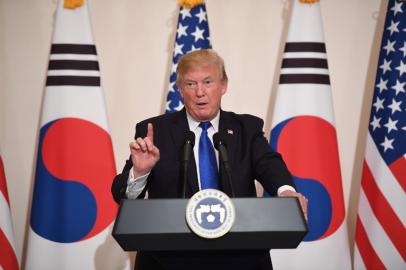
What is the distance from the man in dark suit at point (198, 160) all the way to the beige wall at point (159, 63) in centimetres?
223

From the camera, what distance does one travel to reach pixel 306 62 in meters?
3.52

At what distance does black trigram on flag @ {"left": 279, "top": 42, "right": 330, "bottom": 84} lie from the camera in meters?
3.51

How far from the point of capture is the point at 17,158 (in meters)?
4.10

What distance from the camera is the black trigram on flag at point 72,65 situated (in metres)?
3.51

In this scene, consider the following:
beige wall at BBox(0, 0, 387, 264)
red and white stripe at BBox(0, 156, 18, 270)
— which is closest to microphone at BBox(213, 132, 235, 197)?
red and white stripe at BBox(0, 156, 18, 270)

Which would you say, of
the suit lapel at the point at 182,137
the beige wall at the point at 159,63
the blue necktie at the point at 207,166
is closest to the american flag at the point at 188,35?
the beige wall at the point at 159,63

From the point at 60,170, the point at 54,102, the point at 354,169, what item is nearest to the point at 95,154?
the point at 60,170

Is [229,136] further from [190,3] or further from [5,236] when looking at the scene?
[5,236]

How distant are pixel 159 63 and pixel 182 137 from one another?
238 cm

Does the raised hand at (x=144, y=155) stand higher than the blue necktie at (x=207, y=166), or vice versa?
the raised hand at (x=144, y=155)

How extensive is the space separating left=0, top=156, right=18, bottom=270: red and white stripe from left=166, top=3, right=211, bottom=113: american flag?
4.29ft

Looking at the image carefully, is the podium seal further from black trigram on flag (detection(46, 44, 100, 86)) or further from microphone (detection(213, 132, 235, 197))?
black trigram on flag (detection(46, 44, 100, 86))

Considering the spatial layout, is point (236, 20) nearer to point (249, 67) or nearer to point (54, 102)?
point (249, 67)

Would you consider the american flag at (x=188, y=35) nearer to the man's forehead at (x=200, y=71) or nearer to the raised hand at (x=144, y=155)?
the man's forehead at (x=200, y=71)
